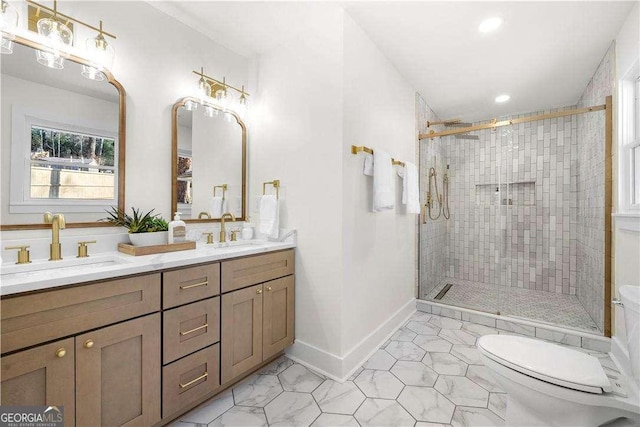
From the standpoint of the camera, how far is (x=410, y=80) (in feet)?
8.98

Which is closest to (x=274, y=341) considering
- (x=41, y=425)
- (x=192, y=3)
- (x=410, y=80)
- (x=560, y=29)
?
(x=41, y=425)

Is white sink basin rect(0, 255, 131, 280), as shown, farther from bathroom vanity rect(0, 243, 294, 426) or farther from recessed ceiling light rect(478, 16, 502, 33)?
recessed ceiling light rect(478, 16, 502, 33)

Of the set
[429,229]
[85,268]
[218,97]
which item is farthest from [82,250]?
[429,229]

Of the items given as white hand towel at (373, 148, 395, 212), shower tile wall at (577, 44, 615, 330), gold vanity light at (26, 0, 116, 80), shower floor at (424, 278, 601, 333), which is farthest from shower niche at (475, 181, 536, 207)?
gold vanity light at (26, 0, 116, 80)

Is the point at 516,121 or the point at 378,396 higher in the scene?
the point at 516,121

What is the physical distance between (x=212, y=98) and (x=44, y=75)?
0.94 m

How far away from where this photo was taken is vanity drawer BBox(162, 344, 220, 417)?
1.28 meters

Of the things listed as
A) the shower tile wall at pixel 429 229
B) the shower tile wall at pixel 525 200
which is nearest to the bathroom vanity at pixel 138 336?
the shower tile wall at pixel 429 229

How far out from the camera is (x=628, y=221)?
1.78 meters

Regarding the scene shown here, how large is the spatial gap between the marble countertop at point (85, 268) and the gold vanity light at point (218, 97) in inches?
44.4

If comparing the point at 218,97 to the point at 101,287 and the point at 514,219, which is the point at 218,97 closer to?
the point at 101,287

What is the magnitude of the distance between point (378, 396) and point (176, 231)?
1583 millimetres

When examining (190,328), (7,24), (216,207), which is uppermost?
(7,24)

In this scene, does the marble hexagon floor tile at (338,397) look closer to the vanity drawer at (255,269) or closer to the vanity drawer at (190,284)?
the vanity drawer at (255,269)
